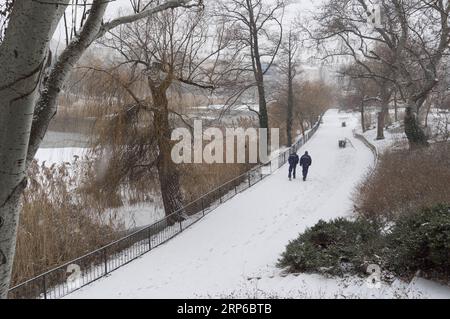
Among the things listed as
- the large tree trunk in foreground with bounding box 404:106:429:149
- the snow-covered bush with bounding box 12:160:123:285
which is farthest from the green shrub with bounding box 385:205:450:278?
the large tree trunk in foreground with bounding box 404:106:429:149

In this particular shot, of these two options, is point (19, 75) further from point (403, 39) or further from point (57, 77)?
point (403, 39)

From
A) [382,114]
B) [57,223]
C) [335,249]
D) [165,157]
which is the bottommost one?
[57,223]

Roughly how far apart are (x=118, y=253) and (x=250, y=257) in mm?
4199

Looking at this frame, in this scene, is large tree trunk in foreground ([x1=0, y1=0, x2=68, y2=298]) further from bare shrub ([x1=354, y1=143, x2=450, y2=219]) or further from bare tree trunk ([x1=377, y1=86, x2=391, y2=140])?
bare tree trunk ([x1=377, y1=86, x2=391, y2=140])

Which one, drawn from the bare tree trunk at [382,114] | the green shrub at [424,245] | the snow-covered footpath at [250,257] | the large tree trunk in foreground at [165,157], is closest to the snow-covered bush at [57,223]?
the large tree trunk in foreground at [165,157]

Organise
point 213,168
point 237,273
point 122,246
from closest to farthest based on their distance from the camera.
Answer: point 237,273 < point 122,246 < point 213,168

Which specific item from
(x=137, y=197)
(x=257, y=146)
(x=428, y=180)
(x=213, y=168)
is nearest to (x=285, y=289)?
(x=428, y=180)

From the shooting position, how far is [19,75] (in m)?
2.17

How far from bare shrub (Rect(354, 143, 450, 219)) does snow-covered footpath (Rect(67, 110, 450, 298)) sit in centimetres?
133

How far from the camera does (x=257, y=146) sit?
81.0 ft

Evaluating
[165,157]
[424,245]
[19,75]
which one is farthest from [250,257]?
[19,75]

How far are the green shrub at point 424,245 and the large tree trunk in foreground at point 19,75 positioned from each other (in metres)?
6.42

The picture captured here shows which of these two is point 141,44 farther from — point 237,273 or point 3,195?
point 3,195
